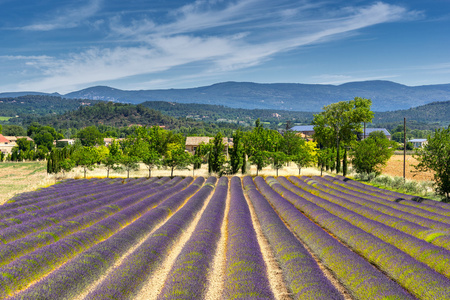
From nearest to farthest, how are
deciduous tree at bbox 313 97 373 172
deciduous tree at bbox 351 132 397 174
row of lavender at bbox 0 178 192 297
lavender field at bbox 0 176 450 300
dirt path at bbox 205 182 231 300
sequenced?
lavender field at bbox 0 176 450 300
dirt path at bbox 205 182 231 300
row of lavender at bbox 0 178 192 297
deciduous tree at bbox 351 132 397 174
deciduous tree at bbox 313 97 373 172

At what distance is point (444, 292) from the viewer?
8539mm

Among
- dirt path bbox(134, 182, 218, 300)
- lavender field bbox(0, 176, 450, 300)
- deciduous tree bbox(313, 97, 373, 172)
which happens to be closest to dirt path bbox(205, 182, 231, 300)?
lavender field bbox(0, 176, 450, 300)

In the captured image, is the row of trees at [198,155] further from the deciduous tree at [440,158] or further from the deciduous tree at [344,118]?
the deciduous tree at [440,158]

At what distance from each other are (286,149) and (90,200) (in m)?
49.2

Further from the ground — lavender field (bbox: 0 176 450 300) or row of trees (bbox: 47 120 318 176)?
row of trees (bbox: 47 120 318 176)

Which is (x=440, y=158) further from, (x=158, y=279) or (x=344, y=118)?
(x=344, y=118)

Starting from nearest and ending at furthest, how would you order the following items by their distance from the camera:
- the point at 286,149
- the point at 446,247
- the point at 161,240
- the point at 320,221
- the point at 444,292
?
the point at 444,292 → the point at 446,247 → the point at 161,240 → the point at 320,221 → the point at 286,149

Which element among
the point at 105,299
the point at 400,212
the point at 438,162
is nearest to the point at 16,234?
the point at 105,299

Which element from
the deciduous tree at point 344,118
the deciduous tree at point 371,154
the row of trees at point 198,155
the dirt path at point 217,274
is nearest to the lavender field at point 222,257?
the dirt path at point 217,274

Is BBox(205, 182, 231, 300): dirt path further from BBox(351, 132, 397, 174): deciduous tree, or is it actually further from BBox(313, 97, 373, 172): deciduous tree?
BBox(313, 97, 373, 172): deciduous tree

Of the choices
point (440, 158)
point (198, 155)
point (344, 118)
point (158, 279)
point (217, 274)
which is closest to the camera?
point (158, 279)

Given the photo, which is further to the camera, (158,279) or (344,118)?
(344,118)

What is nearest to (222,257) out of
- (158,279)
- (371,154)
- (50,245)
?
(158,279)

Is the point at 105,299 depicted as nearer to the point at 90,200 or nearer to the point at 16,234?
the point at 16,234
